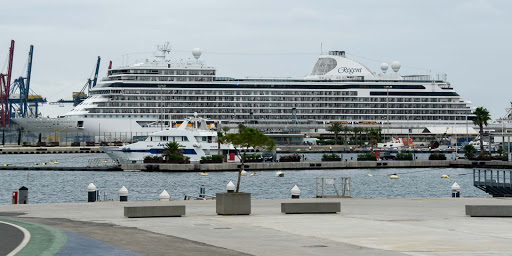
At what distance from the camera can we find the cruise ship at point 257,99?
16000cm

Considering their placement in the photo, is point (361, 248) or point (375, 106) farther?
point (375, 106)

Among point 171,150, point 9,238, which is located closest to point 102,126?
point 171,150

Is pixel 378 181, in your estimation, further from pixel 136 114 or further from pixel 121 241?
pixel 136 114

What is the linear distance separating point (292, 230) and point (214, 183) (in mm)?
50902

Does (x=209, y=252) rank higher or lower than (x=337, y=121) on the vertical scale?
lower

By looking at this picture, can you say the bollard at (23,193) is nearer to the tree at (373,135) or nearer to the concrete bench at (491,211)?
the concrete bench at (491,211)

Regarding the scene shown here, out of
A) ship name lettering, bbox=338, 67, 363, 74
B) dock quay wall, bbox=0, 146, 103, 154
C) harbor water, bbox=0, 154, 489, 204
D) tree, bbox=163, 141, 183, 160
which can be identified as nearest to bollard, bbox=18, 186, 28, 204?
harbor water, bbox=0, 154, 489, 204

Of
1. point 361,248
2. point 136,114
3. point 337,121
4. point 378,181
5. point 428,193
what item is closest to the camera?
point 361,248

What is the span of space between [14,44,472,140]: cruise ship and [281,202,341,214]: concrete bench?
129m

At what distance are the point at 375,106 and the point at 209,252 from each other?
16013 cm

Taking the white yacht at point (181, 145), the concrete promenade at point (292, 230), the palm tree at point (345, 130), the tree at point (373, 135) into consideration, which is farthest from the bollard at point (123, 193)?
the palm tree at point (345, 130)

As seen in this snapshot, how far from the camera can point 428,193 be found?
6281 centimetres

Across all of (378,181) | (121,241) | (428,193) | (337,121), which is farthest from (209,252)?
(337,121)

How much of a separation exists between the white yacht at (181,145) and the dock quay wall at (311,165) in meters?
5.47
